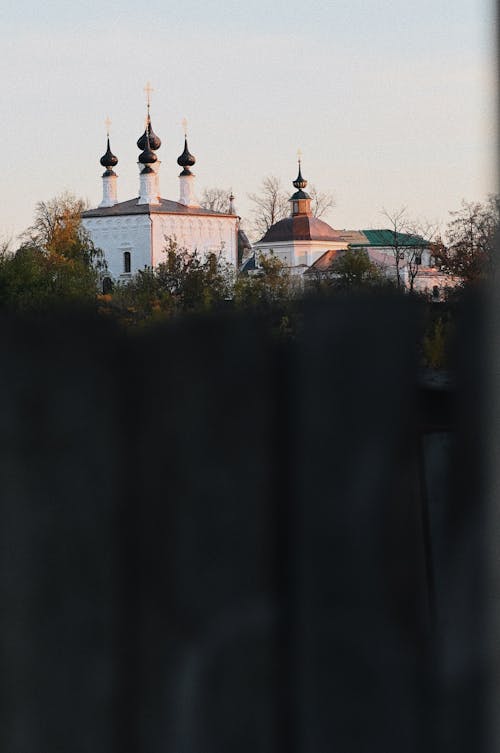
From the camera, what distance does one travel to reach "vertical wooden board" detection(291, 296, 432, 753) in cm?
79

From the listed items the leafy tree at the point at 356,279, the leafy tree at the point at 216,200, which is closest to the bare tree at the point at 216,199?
the leafy tree at the point at 216,200

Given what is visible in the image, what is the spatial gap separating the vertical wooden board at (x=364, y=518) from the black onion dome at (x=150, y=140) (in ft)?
241

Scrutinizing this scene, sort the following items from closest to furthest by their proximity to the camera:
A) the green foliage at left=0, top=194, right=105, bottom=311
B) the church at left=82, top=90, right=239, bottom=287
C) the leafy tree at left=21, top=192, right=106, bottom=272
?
the green foliage at left=0, top=194, right=105, bottom=311 < the leafy tree at left=21, top=192, right=106, bottom=272 < the church at left=82, top=90, right=239, bottom=287

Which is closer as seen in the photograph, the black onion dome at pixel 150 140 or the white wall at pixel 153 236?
the black onion dome at pixel 150 140

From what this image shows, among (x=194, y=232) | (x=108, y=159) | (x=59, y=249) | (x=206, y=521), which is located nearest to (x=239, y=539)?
(x=206, y=521)

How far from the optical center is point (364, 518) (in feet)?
2.59

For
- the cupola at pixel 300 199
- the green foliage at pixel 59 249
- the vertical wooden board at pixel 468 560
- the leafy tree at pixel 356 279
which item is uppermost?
the cupola at pixel 300 199

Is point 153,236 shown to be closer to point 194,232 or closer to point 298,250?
point 194,232

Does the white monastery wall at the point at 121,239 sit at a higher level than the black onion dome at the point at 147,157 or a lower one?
lower

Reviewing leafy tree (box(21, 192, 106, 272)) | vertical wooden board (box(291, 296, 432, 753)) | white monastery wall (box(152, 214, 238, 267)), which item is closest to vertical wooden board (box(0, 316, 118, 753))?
vertical wooden board (box(291, 296, 432, 753))

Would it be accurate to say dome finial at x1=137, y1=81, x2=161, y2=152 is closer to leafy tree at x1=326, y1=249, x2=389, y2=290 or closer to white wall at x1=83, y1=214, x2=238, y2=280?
white wall at x1=83, y1=214, x2=238, y2=280

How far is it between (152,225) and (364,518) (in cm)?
7646

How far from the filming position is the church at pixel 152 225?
251 feet

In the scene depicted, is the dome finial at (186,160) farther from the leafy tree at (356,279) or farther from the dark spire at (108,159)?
the leafy tree at (356,279)
